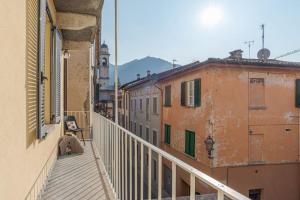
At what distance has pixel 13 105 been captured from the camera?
5.47 ft

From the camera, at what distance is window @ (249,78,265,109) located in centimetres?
1105

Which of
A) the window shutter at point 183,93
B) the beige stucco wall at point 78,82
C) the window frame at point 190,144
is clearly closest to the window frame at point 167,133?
the window frame at point 190,144

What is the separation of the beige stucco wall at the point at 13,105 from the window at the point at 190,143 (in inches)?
395

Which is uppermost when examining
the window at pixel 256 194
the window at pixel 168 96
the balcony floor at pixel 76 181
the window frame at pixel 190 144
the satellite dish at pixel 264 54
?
the satellite dish at pixel 264 54

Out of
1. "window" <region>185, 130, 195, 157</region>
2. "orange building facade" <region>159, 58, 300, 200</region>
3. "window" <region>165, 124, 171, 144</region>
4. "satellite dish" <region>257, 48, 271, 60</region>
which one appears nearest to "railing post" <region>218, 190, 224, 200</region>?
"orange building facade" <region>159, 58, 300, 200</region>

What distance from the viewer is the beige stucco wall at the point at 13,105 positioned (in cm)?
146

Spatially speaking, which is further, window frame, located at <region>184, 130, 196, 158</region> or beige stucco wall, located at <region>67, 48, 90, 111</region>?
window frame, located at <region>184, 130, 196, 158</region>

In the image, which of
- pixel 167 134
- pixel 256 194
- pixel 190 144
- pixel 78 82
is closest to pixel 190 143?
pixel 190 144

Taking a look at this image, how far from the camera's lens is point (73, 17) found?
4.27 meters

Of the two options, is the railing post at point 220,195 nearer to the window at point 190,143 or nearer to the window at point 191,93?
the window at point 191,93

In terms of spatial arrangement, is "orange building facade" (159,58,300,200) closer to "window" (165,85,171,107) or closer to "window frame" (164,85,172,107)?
"window frame" (164,85,172,107)

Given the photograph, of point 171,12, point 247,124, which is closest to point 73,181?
point 171,12

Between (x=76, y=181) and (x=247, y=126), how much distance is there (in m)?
8.96

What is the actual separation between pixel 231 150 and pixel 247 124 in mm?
1280
